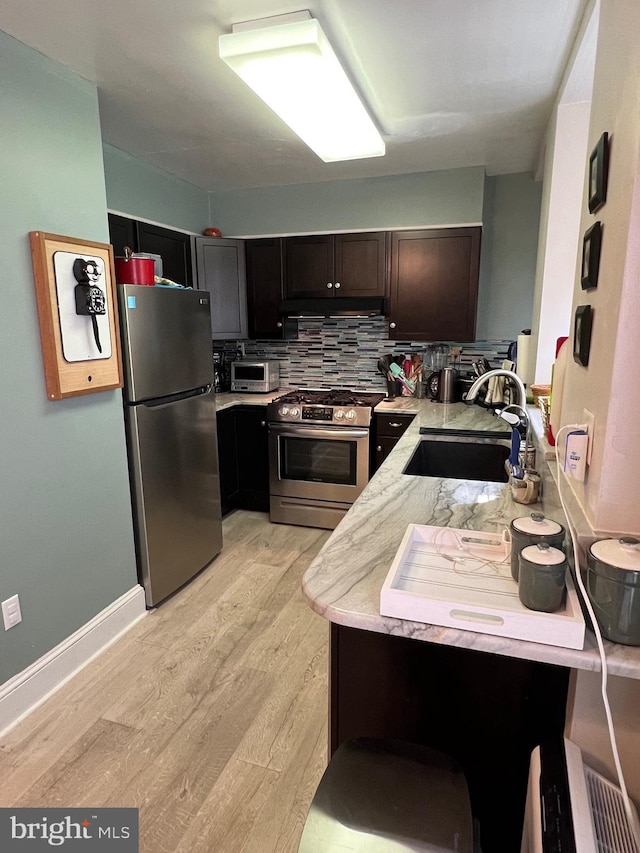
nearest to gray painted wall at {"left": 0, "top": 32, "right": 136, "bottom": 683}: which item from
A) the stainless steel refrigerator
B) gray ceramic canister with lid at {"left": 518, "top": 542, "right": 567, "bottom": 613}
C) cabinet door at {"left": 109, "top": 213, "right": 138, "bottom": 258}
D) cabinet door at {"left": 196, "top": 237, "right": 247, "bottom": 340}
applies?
the stainless steel refrigerator

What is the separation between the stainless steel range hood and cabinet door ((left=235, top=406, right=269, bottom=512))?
30.6 inches

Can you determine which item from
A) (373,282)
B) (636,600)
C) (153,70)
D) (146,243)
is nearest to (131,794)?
(636,600)

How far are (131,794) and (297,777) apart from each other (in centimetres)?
53

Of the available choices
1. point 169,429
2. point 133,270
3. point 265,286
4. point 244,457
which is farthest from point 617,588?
point 265,286

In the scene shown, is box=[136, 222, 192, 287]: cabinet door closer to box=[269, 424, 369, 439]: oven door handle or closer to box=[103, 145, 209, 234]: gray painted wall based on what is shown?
box=[103, 145, 209, 234]: gray painted wall

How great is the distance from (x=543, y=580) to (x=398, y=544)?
0.44 m

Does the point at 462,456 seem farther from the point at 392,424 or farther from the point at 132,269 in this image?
the point at 132,269

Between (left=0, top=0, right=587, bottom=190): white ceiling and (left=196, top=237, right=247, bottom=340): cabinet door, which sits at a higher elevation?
(left=0, top=0, right=587, bottom=190): white ceiling

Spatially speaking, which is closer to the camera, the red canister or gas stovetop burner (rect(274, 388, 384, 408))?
the red canister

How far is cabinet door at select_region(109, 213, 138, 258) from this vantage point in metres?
2.80

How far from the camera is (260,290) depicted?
12.3ft

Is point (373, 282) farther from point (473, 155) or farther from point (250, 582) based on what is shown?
point (250, 582)

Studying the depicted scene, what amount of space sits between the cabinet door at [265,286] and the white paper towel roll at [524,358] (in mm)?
1749

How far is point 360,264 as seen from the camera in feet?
11.5
